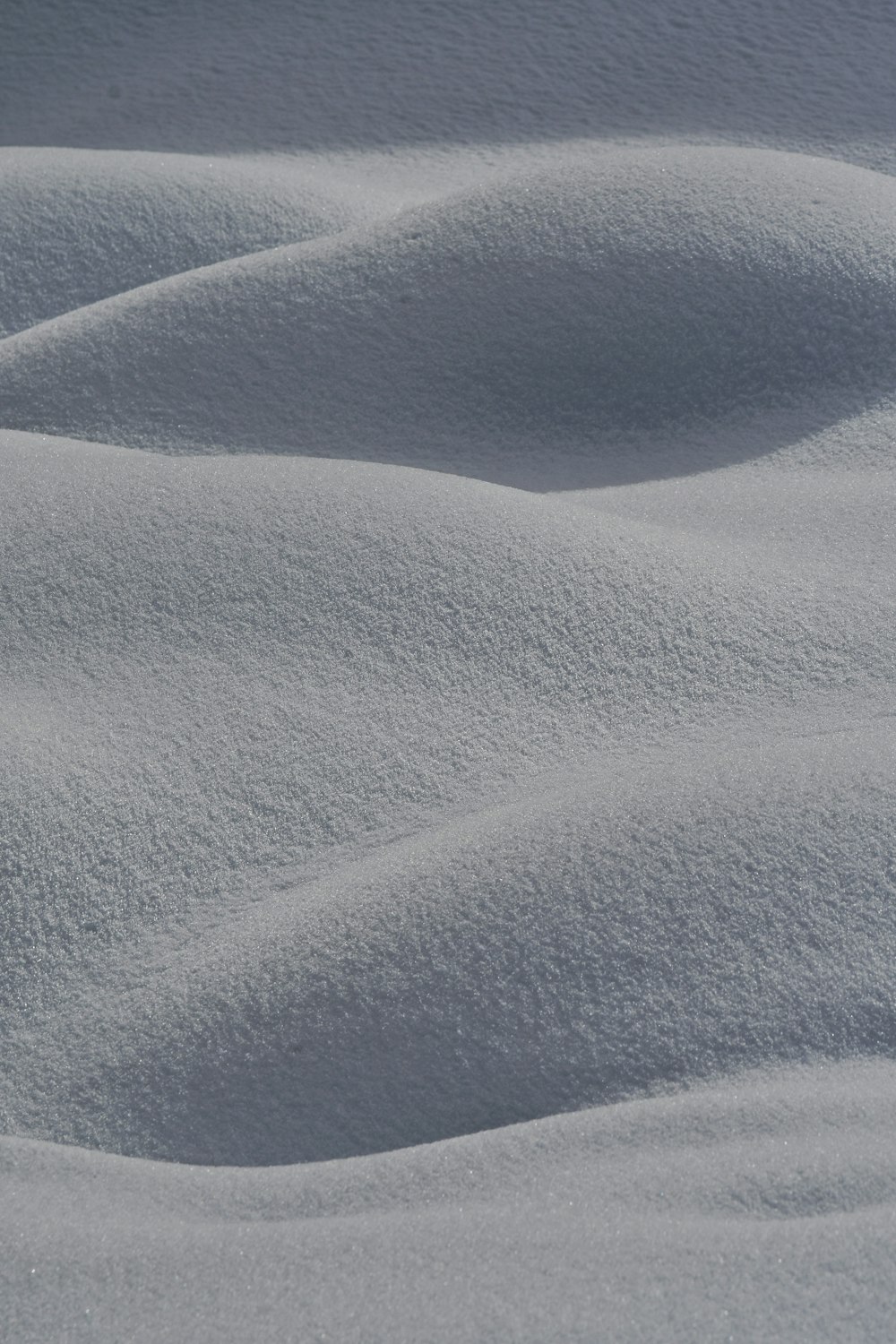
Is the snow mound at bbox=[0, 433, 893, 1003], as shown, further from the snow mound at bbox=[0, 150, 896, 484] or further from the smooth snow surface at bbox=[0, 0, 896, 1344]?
the snow mound at bbox=[0, 150, 896, 484]

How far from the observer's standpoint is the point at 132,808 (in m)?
1.58

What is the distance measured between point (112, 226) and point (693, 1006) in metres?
2.24

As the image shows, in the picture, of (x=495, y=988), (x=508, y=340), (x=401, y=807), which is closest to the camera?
(x=495, y=988)

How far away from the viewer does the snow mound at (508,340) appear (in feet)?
7.80

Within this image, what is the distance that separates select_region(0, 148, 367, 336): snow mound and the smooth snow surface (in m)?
0.01

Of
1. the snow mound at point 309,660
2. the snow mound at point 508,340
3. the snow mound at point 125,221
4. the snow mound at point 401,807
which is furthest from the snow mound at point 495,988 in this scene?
the snow mound at point 125,221

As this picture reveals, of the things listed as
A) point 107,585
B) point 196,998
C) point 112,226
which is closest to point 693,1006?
point 196,998

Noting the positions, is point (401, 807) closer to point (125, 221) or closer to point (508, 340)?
point (508, 340)

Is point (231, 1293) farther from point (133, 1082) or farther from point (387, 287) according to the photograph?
point (387, 287)

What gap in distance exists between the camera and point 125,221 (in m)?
2.87

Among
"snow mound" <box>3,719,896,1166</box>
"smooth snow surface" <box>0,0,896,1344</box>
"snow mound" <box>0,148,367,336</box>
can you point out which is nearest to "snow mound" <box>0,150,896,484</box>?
"smooth snow surface" <box>0,0,896,1344</box>

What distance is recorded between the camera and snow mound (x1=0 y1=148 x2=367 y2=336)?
110 inches

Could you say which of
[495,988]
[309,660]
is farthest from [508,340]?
[495,988]

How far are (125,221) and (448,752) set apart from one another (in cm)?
177
